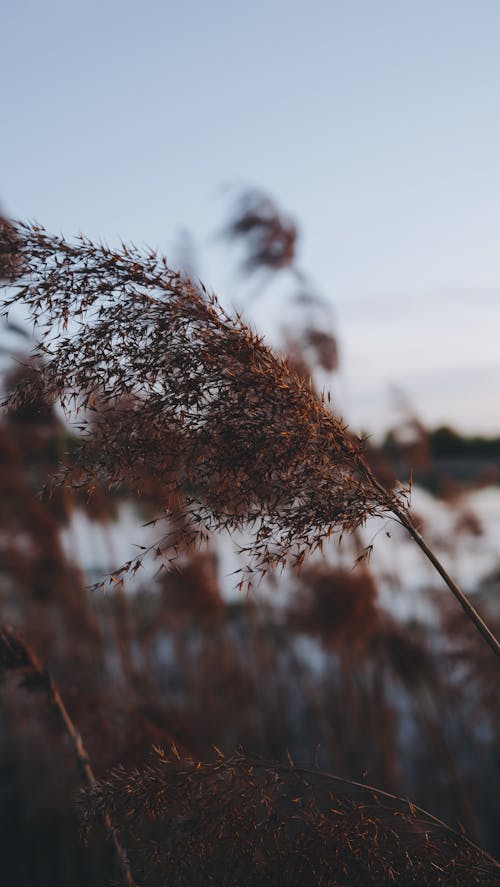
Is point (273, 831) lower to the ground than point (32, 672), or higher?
lower

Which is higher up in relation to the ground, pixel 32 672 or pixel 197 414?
pixel 197 414

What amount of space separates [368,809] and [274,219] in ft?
18.9

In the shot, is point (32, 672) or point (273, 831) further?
point (32, 672)

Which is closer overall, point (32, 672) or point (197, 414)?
point (197, 414)

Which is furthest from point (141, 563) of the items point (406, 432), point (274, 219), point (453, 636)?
point (406, 432)

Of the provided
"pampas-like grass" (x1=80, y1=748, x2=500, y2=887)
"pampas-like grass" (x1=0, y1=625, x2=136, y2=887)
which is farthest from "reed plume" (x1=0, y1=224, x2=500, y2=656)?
"pampas-like grass" (x1=0, y1=625, x2=136, y2=887)

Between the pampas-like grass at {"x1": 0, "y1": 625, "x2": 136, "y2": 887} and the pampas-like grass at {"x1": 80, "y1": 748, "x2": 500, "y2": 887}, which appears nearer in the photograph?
the pampas-like grass at {"x1": 80, "y1": 748, "x2": 500, "y2": 887}

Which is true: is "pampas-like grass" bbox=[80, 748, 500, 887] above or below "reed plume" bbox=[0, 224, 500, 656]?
below

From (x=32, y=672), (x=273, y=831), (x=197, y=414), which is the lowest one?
(x=273, y=831)

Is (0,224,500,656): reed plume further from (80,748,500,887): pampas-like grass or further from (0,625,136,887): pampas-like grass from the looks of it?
(0,625,136,887): pampas-like grass

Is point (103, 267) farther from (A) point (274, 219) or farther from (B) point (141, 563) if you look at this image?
(A) point (274, 219)

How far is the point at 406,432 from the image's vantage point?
9.06 metres

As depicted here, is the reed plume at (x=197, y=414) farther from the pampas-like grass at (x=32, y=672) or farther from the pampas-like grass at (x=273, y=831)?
the pampas-like grass at (x=32, y=672)

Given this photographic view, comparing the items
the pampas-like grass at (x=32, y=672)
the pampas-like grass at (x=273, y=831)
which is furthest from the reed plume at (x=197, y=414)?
the pampas-like grass at (x=32, y=672)
